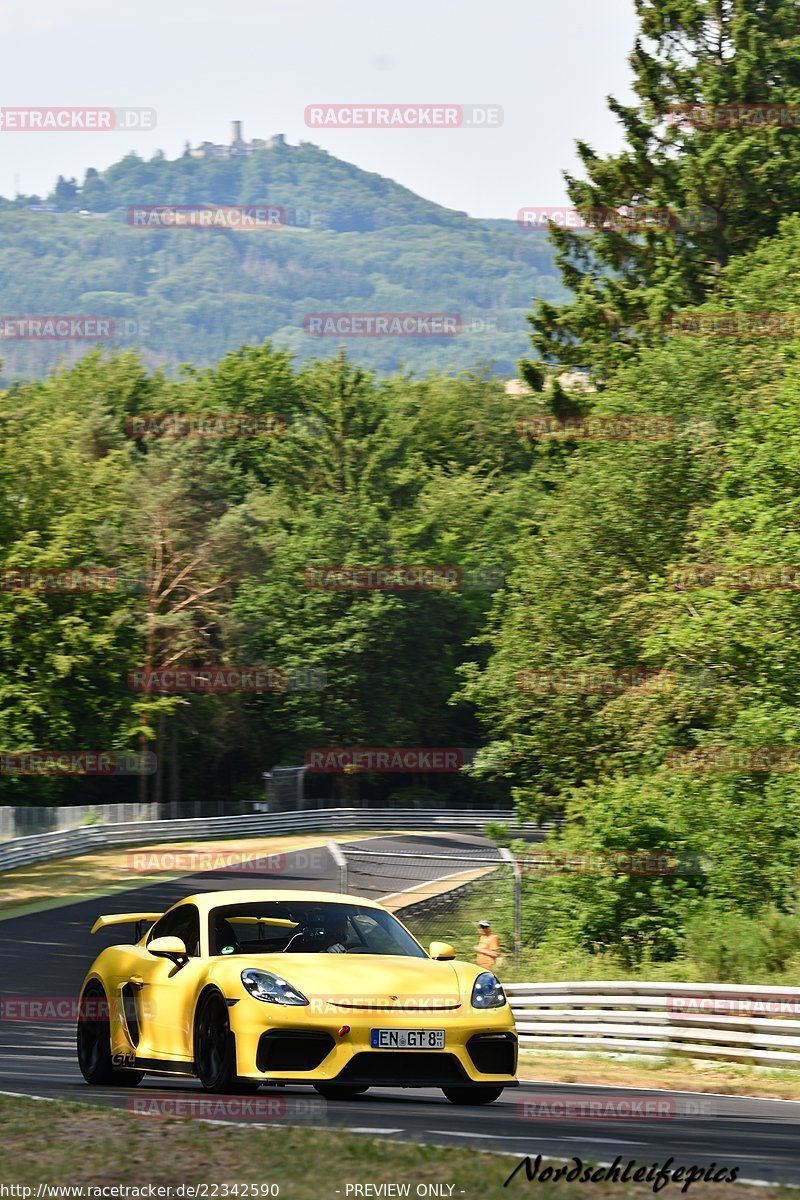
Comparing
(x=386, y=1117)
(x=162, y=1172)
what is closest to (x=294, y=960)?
(x=386, y=1117)

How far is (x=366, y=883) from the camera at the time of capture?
22203 mm

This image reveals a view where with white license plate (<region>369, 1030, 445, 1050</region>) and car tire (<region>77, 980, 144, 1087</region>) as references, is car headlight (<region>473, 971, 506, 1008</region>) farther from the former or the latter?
car tire (<region>77, 980, 144, 1087</region>)

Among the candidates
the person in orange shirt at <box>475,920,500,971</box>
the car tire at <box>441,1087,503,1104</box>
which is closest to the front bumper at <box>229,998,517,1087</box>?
the car tire at <box>441,1087,503,1104</box>

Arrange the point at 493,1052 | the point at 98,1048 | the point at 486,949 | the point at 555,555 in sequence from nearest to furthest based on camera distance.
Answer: the point at 493,1052 → the point at 98,1048 → the point at 486,949 → the point at 555,555

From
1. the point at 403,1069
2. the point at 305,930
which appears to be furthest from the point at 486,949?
the point at 403,1069

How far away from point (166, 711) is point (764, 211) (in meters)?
29.3

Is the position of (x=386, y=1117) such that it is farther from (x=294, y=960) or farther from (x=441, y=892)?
(x=441, y=892)

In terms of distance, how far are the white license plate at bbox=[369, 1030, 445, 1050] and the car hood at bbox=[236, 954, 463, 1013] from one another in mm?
134

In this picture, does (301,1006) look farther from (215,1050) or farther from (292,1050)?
(215,1050)

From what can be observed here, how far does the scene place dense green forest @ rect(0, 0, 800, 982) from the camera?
2583 cm

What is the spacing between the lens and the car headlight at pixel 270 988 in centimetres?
953

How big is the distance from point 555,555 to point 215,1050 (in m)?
31.7

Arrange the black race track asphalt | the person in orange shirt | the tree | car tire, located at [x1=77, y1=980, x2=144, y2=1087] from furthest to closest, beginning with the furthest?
1. the tree
2. the person in orange shirt
3. car tire, located at [x1=77, y1=980, x2=144, y2=1087]
4. the black race track asphalt

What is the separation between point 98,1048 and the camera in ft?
37.8
